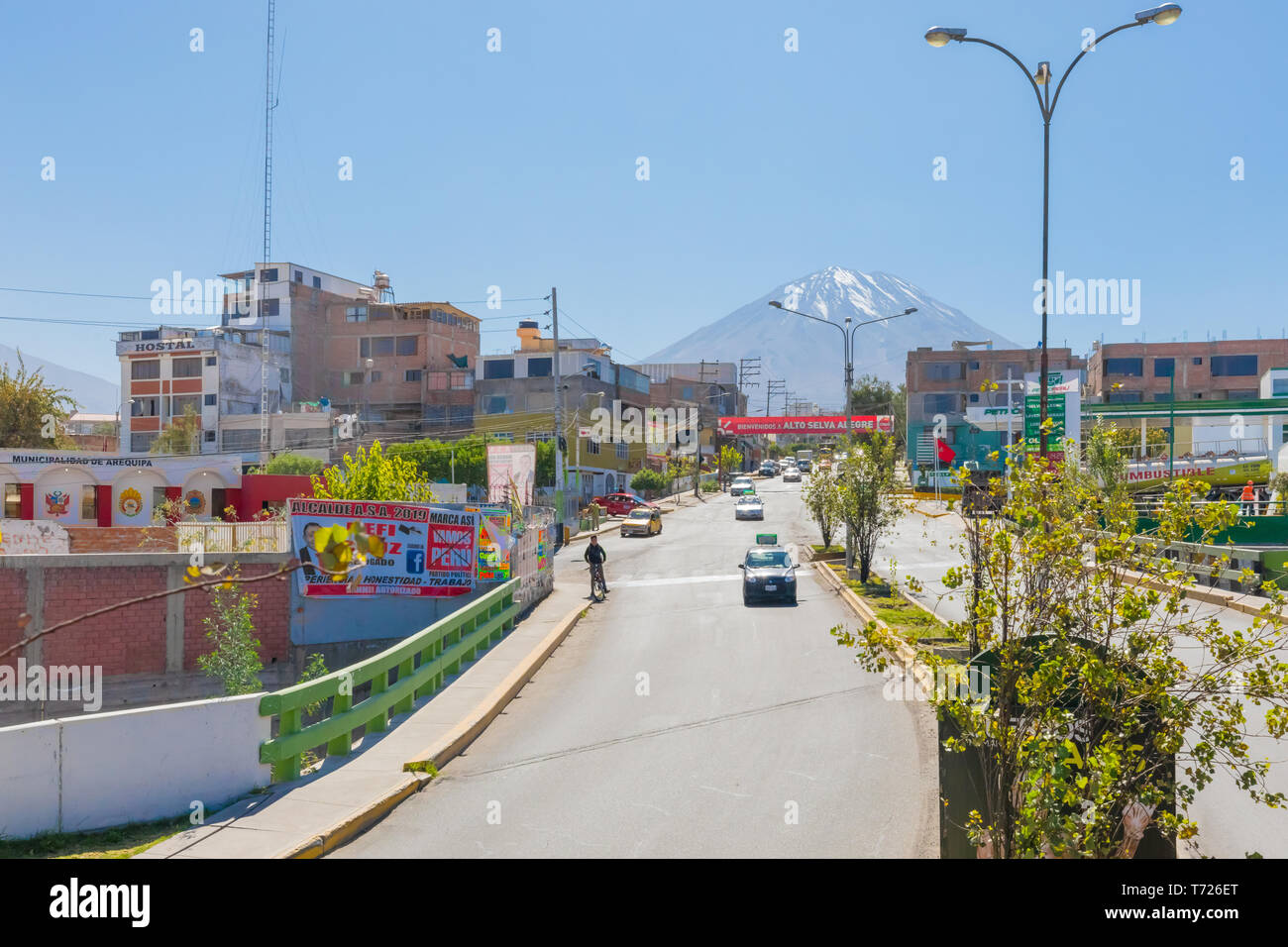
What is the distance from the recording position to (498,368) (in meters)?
83.5

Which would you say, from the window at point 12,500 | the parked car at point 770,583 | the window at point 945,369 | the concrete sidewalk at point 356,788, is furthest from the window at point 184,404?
the concrete sidewalk at point 356,788

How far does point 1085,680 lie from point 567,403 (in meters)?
72.6

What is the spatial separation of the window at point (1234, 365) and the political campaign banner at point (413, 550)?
275 feet

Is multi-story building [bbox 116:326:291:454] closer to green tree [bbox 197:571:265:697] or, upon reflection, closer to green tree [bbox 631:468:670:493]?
green tree [bbox 631:468:670:493]

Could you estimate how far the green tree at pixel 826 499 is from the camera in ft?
99.3

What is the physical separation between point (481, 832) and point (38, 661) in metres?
18.9

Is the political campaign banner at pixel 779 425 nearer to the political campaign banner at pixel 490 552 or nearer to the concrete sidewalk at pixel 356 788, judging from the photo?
the political campaign banner at pixel 490 552

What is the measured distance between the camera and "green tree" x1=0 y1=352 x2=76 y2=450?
186ft

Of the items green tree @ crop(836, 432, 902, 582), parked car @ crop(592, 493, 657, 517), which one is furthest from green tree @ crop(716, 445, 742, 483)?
green tree @ crop(836, 432, 902, 582)

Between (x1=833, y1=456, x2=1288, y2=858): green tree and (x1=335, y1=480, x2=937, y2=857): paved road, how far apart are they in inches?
112

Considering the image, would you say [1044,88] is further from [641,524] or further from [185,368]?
[185,368]

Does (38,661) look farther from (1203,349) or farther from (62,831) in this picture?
(1203,349)

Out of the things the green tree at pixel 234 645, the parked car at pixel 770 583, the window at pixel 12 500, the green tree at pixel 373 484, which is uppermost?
the green tree at pixel 373 484
